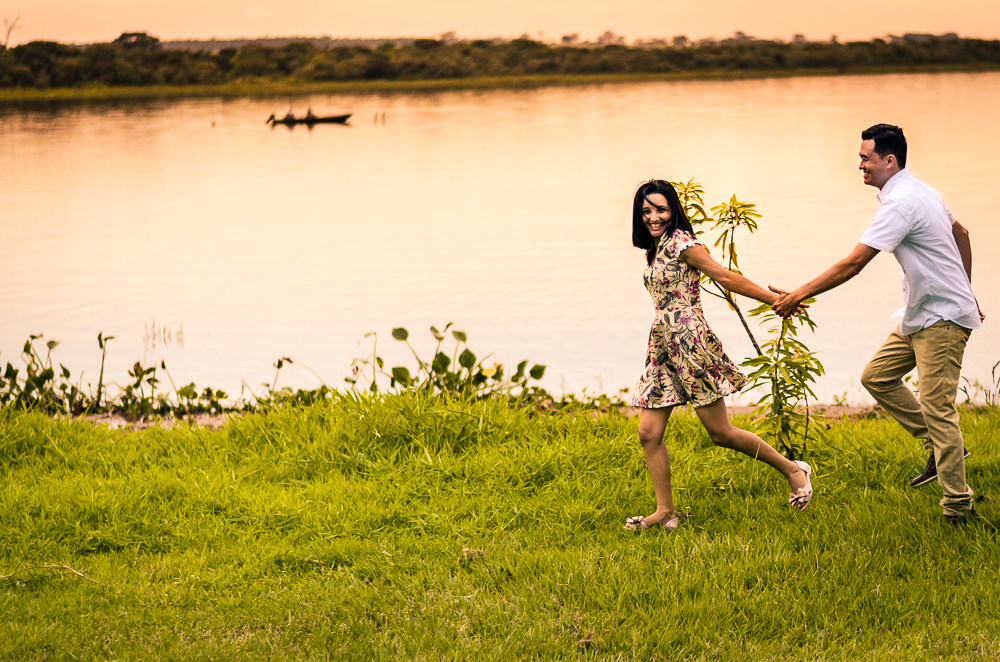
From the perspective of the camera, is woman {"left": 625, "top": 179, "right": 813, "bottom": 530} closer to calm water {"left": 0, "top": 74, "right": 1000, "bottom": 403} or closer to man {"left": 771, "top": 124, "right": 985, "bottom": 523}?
man {"left": 771, "top": 124, "right": 985, "bottom": 523}

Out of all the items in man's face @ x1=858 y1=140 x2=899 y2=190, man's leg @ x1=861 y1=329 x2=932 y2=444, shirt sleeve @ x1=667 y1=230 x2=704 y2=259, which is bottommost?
man's leg @ x1=861 y1=329 x2=932 y2=444

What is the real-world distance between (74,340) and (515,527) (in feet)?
28.9

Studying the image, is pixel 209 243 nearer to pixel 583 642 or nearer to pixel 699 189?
pixel 699 189

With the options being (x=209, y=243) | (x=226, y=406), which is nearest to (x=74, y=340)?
(x=226, y=406)

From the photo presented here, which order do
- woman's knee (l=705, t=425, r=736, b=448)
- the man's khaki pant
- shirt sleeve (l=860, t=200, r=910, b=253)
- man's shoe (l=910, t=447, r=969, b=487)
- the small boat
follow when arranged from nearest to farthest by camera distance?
shirt sleeve (l=860, t=200, r=910, b=253), the man's khaki pant, woman's knee (l=705, t=425, r=736, b=448), man's shoe (l=910, t=447, r=969, b=487), the small boat

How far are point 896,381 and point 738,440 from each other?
1.01 metres

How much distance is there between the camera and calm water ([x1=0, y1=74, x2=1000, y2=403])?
37.5 ft

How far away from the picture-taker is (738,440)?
16.1 ft

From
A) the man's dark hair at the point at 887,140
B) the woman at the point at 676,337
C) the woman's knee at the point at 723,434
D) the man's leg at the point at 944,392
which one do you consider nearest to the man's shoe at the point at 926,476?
the man's leg at the point at 944,392

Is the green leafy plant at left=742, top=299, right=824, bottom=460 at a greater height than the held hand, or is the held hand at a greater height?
the held hand

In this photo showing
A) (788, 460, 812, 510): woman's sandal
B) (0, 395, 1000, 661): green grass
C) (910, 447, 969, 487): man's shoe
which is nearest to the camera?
(0, 395, 1000, 661): green grass

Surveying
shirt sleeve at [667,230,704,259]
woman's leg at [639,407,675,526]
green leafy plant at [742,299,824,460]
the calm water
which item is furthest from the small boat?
woman's leg at [639,407,675,526]

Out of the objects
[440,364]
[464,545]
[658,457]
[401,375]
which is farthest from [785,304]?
[401,375]

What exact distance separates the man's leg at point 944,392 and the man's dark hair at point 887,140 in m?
0.82
